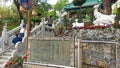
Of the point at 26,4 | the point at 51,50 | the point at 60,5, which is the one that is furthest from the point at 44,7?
the point at 51,50

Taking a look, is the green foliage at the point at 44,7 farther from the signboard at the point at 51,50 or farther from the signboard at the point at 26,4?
the signboard at the point at 51,50

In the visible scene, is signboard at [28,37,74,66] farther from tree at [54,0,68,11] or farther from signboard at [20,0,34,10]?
tree at [54,0,68,11]

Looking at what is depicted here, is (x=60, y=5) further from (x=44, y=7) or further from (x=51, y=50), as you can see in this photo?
(x=51, y=50)

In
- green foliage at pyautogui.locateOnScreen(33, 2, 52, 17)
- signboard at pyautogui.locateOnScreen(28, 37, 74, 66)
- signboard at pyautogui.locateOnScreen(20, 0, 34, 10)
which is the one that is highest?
green foliage at pyautogui.locateOnScreen(33, 2, 52, 17)

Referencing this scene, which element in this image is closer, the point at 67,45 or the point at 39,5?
the point at 67,45

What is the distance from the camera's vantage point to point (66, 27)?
64.6ft

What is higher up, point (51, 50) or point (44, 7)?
point (44, 7)

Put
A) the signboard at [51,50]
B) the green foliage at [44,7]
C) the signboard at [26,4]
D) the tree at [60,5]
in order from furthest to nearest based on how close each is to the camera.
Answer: the tree at [60,5]
the green foliage at [44,7]
the signboard at [26,4]
the signboard at [51,50]

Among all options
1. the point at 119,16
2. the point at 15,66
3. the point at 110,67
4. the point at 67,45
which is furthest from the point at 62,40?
the point at 119,16

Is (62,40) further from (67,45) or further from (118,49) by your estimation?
(118,49)

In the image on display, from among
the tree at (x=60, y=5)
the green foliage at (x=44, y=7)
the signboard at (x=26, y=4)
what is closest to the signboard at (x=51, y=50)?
the signboard at (x=26, y=4)

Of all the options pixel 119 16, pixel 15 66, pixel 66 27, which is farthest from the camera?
pixel 66 27

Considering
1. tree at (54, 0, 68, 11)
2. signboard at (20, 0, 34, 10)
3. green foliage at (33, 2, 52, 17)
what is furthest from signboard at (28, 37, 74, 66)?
tree at (54, 0, 68, 11)

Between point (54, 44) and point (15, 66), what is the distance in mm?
3294
